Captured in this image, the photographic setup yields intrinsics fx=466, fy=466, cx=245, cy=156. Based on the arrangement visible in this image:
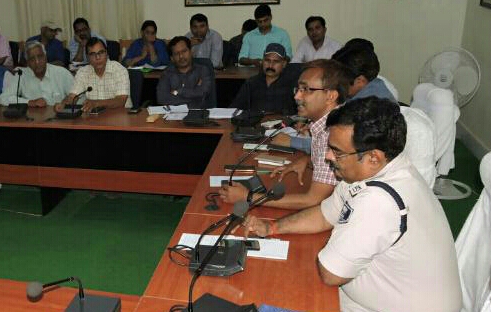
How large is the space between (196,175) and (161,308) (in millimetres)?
1988

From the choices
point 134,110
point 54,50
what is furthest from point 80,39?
point 134,110

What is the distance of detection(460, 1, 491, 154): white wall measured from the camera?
4.57 metres

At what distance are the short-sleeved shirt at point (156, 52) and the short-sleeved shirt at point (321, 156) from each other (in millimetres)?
4181

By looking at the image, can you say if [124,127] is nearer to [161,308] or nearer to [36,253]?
[36,253]

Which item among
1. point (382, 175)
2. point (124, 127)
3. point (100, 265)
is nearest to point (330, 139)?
point (382, 175)

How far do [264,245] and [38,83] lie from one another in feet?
10.3

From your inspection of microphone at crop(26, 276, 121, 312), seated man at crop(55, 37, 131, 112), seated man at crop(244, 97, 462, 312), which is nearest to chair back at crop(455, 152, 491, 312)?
seated man at crop(244, 97, 462, 312)

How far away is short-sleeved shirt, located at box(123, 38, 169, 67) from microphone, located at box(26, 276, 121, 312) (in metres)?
4.77

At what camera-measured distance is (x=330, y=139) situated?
139 cm

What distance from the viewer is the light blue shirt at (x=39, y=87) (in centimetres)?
397

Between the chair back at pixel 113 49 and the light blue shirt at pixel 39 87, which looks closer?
the light blue shirt at pixel 39 87

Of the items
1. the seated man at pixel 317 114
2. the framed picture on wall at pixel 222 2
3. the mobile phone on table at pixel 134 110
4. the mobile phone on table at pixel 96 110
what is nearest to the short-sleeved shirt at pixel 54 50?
the framed picture on wall at pixel 222 2

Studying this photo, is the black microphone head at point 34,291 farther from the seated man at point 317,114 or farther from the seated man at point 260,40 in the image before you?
the seated man at point 260,40

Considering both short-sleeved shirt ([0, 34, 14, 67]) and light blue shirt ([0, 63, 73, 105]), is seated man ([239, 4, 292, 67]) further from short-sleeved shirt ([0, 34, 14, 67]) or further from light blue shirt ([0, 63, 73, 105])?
short-sleeved shirt ([0, 34, 14, 67])
